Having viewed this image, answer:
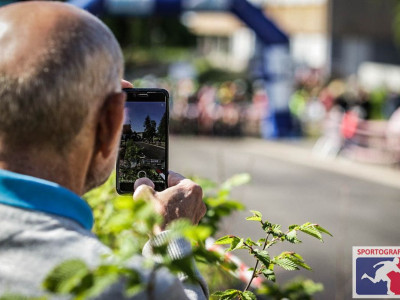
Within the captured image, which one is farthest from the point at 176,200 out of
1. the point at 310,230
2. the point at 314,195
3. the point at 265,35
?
the point at 265,35

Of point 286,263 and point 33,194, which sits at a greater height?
point 33,194

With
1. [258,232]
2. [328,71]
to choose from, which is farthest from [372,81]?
[258,232]

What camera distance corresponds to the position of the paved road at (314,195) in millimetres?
7617

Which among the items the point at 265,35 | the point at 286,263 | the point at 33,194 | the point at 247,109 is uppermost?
the point at 33,194

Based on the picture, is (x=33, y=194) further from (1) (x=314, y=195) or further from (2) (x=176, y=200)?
(1) (x=314, y=195)

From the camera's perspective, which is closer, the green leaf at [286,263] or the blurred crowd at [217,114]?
the green leaf at [286,263]

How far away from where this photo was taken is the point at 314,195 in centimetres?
1234

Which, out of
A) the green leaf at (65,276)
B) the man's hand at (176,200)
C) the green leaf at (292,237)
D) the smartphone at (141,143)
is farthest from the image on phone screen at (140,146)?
the green leaf at (65,276)

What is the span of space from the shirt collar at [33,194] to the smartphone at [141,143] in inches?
26.6

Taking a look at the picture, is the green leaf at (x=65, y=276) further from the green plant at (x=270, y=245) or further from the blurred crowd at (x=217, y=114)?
the blurred crowd at (x=217, y=114)

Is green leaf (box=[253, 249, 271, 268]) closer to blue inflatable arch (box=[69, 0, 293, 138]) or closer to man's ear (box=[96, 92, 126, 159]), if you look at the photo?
man's ear (box=[96, 92, 126, 159])

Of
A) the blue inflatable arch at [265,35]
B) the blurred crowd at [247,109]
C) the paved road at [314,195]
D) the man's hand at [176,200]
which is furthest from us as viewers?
the blurred crowd at [247,109]

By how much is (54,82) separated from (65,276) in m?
0.34

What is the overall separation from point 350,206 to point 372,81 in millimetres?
Answer: 31295
